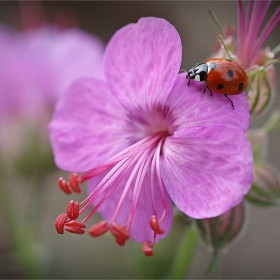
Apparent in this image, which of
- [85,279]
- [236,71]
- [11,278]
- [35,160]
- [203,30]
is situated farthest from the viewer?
[203,30]

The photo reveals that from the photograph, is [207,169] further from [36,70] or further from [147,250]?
[36,70]

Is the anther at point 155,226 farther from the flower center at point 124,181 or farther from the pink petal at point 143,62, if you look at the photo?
the pink petal at point 143,62

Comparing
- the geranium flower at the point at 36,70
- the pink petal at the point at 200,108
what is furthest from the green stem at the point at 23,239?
the pink petal at the point at 200,108

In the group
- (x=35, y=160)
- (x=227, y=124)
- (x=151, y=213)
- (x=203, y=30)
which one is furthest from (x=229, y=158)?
(x=203, y=30)

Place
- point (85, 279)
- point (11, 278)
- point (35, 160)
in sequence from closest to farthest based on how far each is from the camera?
point (35, 160)
point (85, 279)
point (11, 278)

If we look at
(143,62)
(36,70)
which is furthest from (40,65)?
(143,62)

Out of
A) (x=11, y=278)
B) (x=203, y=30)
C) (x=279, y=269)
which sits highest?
(x=203, y=30)

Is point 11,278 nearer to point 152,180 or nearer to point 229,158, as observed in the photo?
point 152,180
